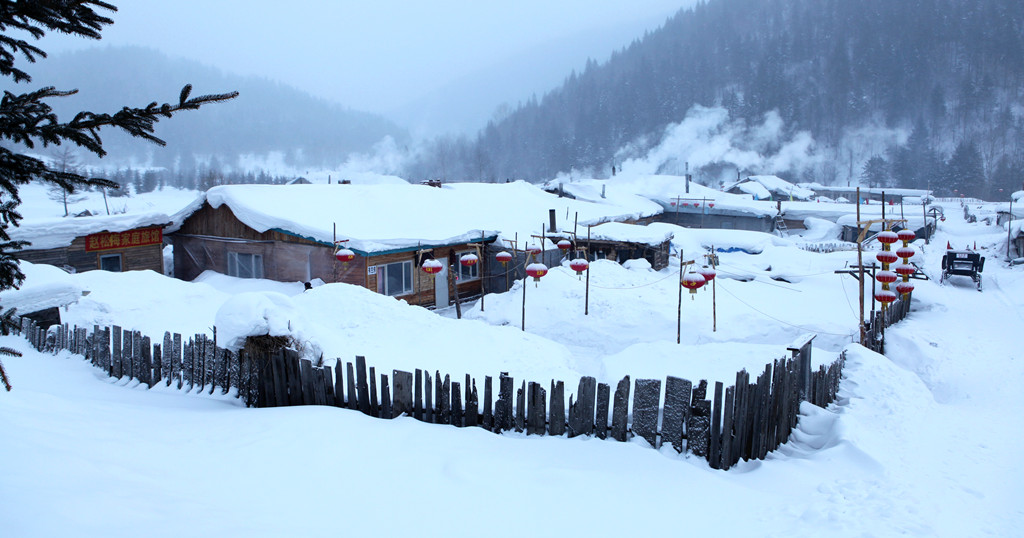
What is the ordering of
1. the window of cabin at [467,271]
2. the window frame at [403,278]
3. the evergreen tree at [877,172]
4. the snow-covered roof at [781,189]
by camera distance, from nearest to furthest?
the window frame at [403,278]
the window of cabin at [467,271]
the snow-covered roof at [781,189]
the evergreen tree at [877,172]

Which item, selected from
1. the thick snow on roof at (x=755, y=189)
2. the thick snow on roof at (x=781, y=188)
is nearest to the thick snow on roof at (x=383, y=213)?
the thick snow on roof at (x=755, y=189)

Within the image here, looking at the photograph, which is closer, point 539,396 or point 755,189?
point 539,396

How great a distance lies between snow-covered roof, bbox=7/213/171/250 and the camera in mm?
20969

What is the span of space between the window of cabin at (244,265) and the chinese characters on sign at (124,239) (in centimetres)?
364

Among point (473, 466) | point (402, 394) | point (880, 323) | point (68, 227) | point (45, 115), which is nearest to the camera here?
point (45, 115)

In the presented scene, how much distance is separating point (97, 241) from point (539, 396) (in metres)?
22.7

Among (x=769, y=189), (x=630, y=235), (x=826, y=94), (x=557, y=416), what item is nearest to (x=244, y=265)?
(x=630, y=235)

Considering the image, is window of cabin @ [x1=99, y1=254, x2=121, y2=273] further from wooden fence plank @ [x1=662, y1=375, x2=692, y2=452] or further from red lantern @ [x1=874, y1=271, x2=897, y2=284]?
red lantern @ [x1=874, y1=271, x2=897, y2=284]

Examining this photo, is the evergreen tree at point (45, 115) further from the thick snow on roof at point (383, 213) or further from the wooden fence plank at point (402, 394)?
the thick snow on roof at point (383, 213)

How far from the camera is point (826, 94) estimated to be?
12838 cm

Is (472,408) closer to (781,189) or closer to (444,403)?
(444,403)

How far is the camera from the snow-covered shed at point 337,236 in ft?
71.4

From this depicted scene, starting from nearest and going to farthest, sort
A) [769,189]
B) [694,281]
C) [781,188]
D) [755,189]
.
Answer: [694,281], [755,189], [781,188], [769,189]

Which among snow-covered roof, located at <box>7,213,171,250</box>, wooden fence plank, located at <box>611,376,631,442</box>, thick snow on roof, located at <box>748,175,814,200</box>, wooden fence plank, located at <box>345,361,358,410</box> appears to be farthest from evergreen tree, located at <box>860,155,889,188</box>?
wooden fence plank, located at <box>345,361,358,410</box>
